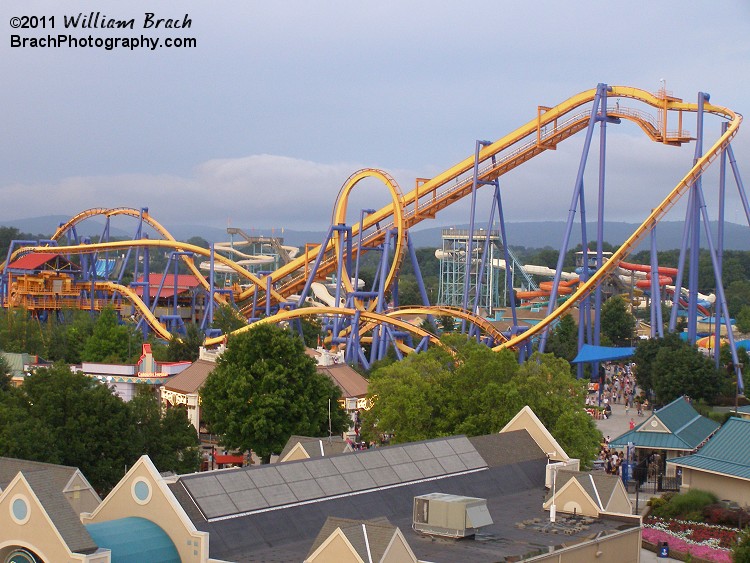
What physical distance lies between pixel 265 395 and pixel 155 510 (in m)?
16.0

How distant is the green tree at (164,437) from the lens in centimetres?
2997

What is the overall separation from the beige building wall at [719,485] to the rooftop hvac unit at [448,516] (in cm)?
1317

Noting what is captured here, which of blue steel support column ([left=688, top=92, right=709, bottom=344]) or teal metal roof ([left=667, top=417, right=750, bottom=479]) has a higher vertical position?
blue steel support column ([left=688, top=92, right=709, bottom=344])

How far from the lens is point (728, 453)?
108ft

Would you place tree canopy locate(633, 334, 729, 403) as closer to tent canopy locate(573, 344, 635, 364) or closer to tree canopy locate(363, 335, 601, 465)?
tent canopy locate(573, 344, 635, 364)

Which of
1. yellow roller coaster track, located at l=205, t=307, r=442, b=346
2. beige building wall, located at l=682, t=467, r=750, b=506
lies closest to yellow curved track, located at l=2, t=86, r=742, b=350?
yellow roller coaster track, located at l=205, t=307, r=442, b=346

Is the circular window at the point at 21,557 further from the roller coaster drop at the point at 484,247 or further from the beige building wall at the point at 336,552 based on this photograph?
the roller coaster drop at the point at 484,247

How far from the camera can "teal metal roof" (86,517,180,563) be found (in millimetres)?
17641

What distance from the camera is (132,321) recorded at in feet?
239

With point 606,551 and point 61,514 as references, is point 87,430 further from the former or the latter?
point 606,551

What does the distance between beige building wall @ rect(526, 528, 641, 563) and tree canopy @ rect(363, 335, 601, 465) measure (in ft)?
33.7

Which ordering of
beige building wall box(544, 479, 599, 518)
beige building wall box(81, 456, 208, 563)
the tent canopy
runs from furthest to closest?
the tent canopy, beige building wall box(544, 479, 599, 518), beige building wall box(81, 456, 208, 563)

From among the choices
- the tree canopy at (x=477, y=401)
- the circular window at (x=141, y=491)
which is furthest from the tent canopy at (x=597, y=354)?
the circular window at (x=141, y=491)

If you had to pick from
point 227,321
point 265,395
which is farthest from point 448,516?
point 227,321
